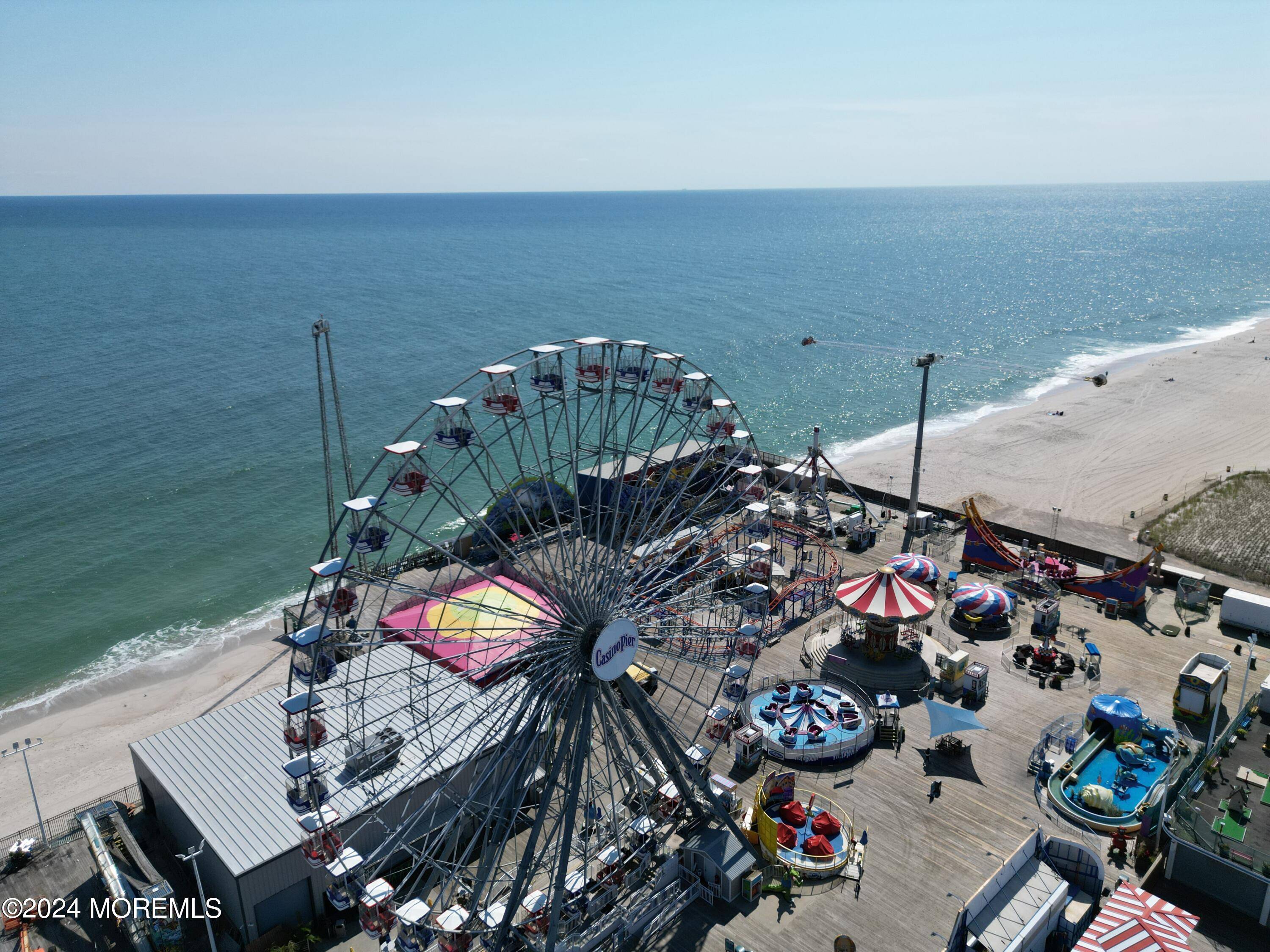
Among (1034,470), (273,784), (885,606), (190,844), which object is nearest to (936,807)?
(885,606)

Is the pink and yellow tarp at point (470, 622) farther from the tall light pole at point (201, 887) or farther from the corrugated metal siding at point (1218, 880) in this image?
the corrugated metal siding at point (1218, 880)

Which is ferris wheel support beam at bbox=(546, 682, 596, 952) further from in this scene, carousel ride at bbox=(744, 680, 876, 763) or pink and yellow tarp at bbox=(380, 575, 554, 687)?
carousel ride at bbox=(744, 680, 876, 763)

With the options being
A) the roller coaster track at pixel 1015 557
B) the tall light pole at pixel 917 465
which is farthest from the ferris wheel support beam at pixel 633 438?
the roller coaster track at pixel 1015 557

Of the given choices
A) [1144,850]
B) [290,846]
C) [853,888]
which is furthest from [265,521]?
[1144,850]

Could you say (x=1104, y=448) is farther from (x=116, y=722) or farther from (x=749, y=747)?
(x=116, y=722)

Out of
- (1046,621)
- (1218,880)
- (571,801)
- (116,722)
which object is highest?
(571,801)

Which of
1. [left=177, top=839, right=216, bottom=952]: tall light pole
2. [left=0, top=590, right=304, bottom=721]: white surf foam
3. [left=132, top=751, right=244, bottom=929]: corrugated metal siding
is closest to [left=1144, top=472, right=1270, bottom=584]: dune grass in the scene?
[left=132, top=751, right=244, bottom=929]: corrugated metal siding

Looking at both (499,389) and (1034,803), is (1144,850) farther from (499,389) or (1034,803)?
(499,389)
